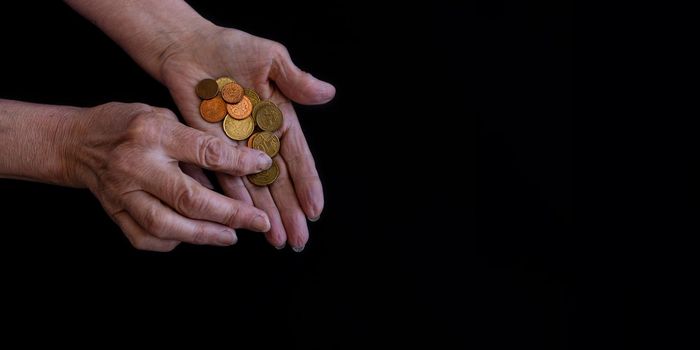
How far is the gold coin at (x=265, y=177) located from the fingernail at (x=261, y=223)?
207mm

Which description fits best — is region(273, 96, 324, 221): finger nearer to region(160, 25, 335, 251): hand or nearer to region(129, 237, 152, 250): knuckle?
region(160, 25, 335, 251): hand

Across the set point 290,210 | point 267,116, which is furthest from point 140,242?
point 267,116

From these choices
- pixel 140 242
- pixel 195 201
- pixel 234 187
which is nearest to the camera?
pixel 195 201

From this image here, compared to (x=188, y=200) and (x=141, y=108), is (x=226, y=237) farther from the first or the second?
(x=141, y=108)

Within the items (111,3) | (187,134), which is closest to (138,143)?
(187,134)

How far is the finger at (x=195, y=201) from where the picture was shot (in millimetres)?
1672

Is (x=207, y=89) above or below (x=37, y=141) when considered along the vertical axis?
above

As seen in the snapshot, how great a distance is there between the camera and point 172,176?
66.3 inches

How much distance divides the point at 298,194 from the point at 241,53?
0.53 metres

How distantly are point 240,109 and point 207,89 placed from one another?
0.43ft

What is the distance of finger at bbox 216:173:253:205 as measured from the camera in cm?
191

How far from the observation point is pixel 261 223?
174cm

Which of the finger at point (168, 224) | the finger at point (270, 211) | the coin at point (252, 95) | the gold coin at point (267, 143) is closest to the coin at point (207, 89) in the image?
the coin at point (252, 95)

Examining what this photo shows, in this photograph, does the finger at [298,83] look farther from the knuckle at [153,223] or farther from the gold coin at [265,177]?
the knuckle at [153,223]
